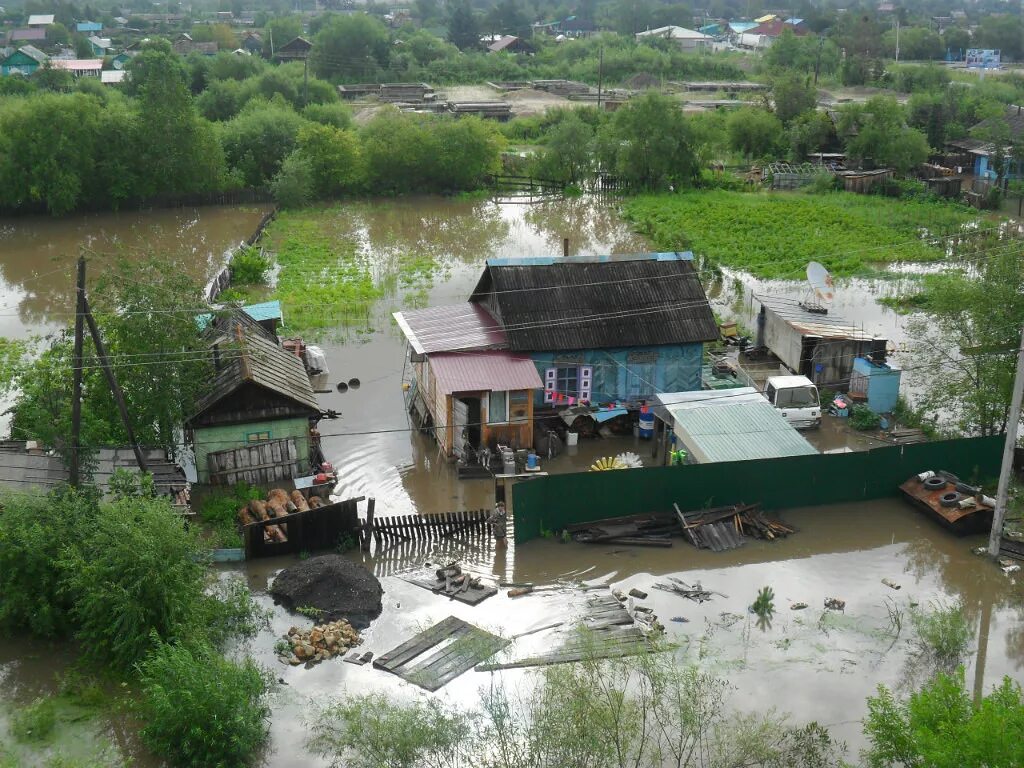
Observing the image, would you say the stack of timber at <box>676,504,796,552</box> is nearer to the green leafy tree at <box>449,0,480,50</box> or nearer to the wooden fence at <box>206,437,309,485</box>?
the wooden fence at <box>206,437,309,485</box>

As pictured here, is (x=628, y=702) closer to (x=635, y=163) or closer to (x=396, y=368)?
(x=396, y=368)

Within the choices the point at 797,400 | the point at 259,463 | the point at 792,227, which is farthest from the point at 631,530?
the point at 792,227

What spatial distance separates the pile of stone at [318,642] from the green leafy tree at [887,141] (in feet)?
149

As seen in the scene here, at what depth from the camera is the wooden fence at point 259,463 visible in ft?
69.7

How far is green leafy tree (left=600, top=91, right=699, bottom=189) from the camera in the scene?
5016 centimetres

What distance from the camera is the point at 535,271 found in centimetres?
2436

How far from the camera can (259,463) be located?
70.3 ft

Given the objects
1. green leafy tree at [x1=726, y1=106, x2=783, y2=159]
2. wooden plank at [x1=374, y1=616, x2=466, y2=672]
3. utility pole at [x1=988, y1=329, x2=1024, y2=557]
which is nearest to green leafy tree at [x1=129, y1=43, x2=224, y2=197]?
green leafy tree at [x1=726, y1=106, x2=783, y2=159]

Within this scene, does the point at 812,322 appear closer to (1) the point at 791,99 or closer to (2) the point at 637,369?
(2) the point at 637,369

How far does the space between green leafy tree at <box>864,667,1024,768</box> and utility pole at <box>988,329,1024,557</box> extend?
25.0 ft

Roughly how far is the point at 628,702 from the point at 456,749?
2424mm

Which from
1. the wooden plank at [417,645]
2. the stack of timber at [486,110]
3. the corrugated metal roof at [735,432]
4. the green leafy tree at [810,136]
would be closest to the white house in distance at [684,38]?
the stack of timber at [486,110]

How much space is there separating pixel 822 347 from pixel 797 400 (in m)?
2.41

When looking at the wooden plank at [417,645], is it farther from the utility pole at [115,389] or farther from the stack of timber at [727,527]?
the utility pole at [115,389]
